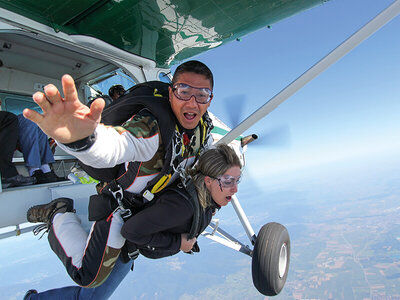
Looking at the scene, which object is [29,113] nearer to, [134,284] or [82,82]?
[82,82]

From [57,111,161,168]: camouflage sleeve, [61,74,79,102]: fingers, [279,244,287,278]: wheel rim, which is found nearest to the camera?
[61,74,79,102]: fingers

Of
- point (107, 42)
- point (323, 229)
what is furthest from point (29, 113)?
point (323, 229)

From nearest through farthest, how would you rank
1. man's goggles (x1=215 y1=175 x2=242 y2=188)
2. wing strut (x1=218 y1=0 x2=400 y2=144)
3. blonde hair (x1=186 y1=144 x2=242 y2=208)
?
blonde hair (x1=186 y1=144 x2=242 y2=208) → man's goggles (x1=215 y1=175 x2=242 y2=188) → wing strut (x1=218 y1=0 x2=400 y2=144)

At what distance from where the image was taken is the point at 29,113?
57 cm

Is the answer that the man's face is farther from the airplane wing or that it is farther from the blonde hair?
the airplane wing

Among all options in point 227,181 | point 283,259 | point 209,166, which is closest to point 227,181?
point 227,181

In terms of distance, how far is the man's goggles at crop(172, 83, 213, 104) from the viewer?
4.44 ft

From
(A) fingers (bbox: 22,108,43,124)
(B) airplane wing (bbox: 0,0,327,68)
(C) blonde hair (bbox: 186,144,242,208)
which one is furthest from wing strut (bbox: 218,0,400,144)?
(A) fingers (bbox: 22,108,43,124)

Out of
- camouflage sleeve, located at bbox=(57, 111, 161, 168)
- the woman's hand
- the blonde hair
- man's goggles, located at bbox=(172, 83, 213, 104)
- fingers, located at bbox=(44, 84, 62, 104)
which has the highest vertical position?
man's goggles, located at bbox=(172, 83, 213, 104)

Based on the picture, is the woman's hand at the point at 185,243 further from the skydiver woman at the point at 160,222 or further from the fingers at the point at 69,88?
the fingers at the point at 69,88

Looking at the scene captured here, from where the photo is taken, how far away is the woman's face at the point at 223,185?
5.56 ft

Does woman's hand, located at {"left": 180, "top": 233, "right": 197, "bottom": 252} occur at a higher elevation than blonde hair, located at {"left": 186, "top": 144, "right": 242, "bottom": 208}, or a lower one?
lower

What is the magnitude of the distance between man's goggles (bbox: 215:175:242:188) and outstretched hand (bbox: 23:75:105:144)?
1.20 metres

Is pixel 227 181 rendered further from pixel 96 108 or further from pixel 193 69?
pixel 96 108
